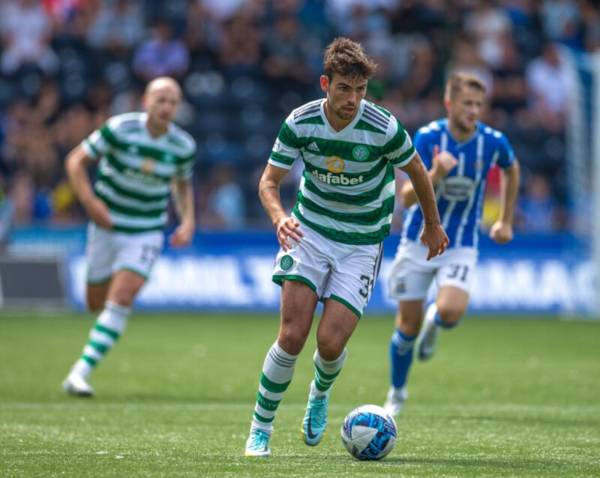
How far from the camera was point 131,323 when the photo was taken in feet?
63.3

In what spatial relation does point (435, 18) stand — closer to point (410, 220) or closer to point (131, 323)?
point (131, 323)

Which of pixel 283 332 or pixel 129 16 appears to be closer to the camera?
pixel 283 332

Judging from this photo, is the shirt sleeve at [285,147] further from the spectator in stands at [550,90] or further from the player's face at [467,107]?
the spectator in stands at [550,90]

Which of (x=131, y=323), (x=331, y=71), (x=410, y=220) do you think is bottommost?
(x=131, y=323)

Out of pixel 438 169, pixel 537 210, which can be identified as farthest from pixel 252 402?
pixel 537 210

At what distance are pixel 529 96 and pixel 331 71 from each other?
18.0 meters

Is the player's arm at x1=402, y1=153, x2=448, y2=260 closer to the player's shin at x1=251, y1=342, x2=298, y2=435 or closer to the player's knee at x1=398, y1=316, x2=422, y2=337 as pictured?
the player's shin at x1=251, y1=342, x2=298, y2=435

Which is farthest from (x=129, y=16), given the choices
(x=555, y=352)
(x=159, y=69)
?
(x=555, y=352)

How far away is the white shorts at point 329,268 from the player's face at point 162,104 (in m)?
4.53

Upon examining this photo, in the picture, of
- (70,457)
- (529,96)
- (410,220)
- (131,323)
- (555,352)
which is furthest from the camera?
(529,96)

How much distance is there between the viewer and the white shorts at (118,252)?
40.3 feet

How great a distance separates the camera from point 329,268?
7.93 metres

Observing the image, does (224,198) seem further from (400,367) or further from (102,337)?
(400,367)

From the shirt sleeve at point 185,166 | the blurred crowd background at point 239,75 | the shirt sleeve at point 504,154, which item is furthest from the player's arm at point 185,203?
the blurred crowd background at point 239,75
